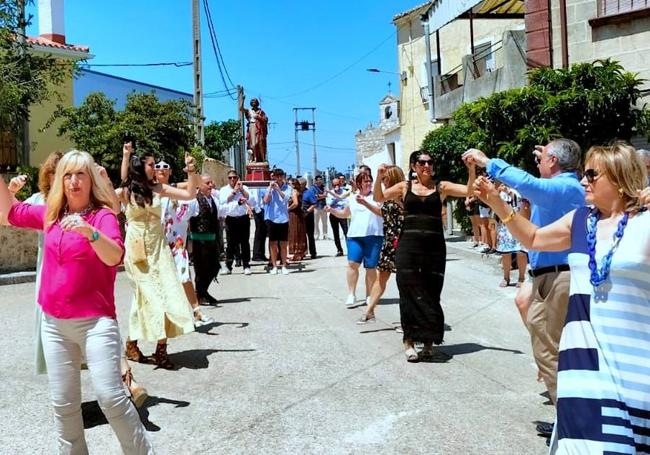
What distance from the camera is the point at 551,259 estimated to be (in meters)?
4.27

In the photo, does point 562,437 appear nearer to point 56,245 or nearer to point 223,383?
point 56,245

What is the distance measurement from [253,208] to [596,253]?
38.2 feet

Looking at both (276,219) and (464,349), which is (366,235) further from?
(276,219)

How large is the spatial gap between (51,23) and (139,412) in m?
25.9

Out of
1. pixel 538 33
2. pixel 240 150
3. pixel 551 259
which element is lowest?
pixel 551 259

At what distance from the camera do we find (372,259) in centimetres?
876

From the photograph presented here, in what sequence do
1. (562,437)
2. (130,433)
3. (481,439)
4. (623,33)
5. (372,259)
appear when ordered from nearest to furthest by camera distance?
(562,437)
(130,433)
(481,439)
(372,259)
(623,33)

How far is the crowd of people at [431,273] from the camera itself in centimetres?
262

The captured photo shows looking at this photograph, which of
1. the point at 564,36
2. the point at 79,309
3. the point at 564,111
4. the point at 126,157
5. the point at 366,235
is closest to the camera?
the point at 79,309

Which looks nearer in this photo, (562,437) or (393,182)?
(562,437)

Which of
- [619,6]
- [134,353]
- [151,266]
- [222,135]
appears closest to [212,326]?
[134,353]

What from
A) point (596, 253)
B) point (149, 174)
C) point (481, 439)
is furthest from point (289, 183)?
point (596, 253)

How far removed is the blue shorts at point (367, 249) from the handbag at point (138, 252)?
3499 mm

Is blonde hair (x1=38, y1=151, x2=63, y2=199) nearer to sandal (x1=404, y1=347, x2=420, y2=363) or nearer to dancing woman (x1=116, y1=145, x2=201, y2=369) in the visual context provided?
dancing woman (x1=116, y1=145, x2=201, y2=369)
